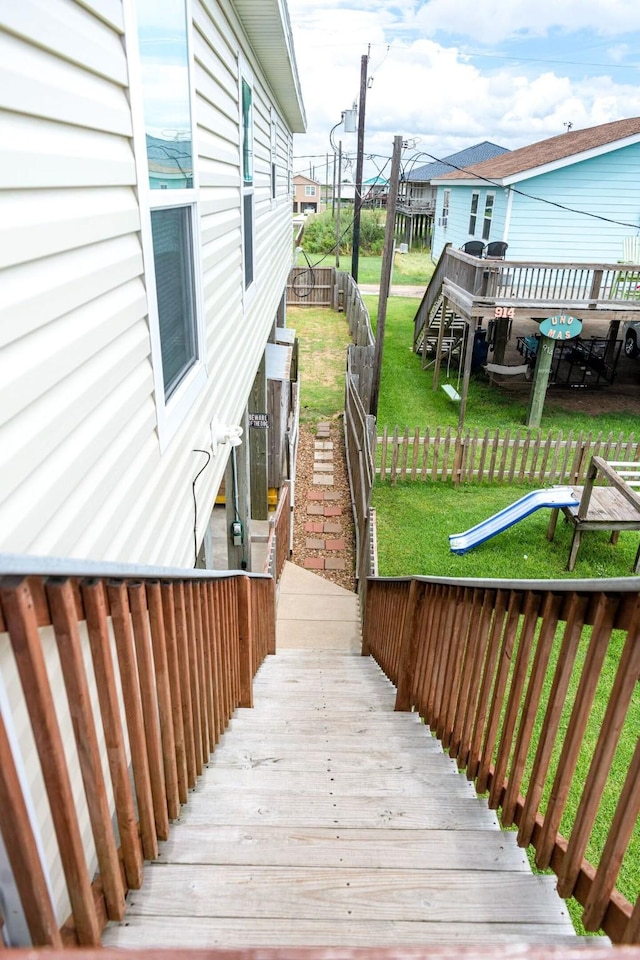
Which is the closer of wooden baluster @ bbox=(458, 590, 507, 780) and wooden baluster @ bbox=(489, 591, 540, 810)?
wooden baluster @ bbox=(489, 591, 540, 810)

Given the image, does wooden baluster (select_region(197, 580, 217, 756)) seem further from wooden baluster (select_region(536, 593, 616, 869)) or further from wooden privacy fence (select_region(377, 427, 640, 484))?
wooden privacy fence (select_region(377, 427, 640, 484))

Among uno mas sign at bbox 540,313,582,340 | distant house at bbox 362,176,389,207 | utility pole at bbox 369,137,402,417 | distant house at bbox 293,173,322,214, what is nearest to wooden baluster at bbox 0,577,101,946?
utility pole at bbox 369,137,402,417

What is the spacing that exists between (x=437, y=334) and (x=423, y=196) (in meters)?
51.3

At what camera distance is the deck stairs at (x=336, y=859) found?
1862mm

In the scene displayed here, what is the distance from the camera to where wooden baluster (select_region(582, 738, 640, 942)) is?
1.55 m

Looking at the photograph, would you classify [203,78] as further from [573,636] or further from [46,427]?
[573,636]

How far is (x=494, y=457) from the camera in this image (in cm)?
1123

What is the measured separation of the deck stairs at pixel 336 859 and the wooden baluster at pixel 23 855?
589mm

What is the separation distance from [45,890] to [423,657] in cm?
294

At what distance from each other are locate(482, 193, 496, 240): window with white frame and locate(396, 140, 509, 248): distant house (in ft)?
88.0

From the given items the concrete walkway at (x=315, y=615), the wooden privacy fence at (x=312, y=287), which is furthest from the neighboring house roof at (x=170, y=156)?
the wooden privacy fence at (x=312, y=287)

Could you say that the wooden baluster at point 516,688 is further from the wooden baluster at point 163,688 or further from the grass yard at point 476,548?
the grass yard at point 476,548

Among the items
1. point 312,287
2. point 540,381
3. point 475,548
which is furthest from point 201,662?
point 312,287

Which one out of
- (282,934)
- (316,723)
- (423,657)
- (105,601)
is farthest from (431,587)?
(105,601)
